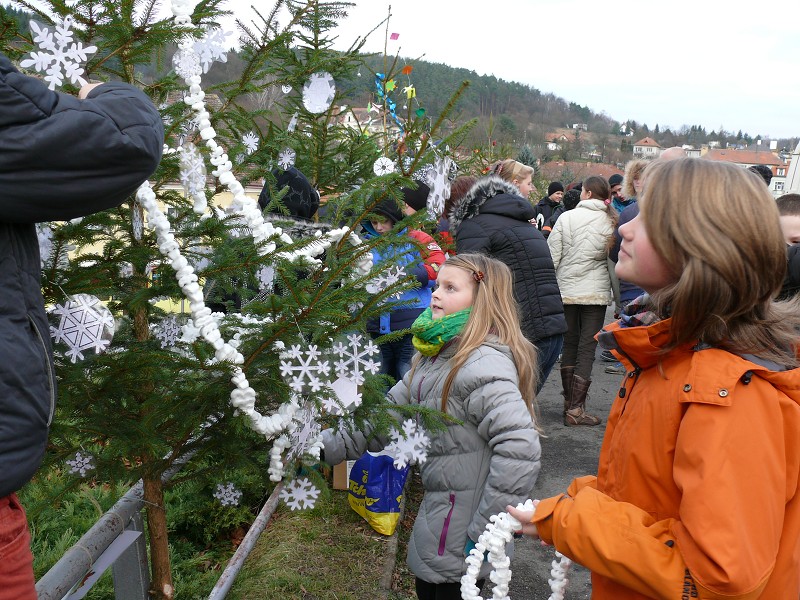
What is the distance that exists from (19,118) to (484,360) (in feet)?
6.08

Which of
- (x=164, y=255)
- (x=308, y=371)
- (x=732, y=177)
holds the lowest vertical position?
(x=308, y=371)

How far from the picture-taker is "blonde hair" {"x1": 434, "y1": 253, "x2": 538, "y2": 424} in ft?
8.67

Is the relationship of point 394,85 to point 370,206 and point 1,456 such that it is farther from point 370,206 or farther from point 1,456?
point 1,456

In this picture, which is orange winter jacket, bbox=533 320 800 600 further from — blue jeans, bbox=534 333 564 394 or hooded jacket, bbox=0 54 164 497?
blue jeans, bbox=534 333 564 394

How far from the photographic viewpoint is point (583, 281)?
19.4 ft

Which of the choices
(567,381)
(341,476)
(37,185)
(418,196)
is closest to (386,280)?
(37,185)

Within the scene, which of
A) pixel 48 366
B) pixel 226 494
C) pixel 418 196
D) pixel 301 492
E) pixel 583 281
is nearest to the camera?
pixel 48 366

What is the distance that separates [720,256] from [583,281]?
4659 millimetres

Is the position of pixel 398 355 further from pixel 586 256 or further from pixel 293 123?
pixel 586 256

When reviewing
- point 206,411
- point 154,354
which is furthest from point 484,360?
point 154,354

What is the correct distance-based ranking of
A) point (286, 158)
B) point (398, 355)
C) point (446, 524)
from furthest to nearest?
1. point (398, 355)
2. point (286, 158)
3. point (446, 524)

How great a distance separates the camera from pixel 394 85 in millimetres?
5449

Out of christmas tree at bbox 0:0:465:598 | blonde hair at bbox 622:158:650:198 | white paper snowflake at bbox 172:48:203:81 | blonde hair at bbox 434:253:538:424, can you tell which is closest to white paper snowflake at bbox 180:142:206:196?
christmas tree at bbox 0:0:465:598

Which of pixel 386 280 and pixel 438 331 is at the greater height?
pixel 386 280
